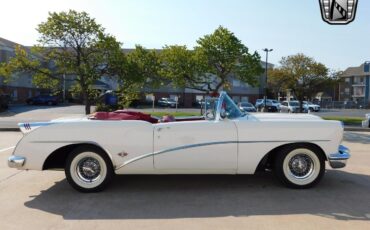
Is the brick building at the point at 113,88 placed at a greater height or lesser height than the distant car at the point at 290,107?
greater

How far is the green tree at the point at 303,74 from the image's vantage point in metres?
36.1

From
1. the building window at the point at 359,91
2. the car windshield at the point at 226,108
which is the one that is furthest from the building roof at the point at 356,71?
the car windshield at the point at 226,108

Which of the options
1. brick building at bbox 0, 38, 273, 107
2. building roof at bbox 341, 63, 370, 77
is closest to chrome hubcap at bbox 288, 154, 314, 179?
brick building at bbox 0, 38, 273, 107

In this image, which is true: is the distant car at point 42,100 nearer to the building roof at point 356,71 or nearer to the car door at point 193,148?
the car door at point 193,148

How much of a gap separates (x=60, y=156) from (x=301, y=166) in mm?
3821

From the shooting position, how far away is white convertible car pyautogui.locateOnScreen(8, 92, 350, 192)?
6273 millimetres

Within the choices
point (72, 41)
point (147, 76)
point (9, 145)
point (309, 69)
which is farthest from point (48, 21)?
point (309, 69)

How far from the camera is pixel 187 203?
579cm

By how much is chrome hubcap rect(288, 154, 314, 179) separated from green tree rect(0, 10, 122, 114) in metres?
15.7

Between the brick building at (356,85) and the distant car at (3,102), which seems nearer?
the distant car at (3,102)

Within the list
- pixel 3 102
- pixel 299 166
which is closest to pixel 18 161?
pixel 299 166

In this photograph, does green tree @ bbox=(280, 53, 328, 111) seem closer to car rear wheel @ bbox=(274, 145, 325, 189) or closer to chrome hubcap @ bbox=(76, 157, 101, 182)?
car rear wheel @ bbox=(274, 145, 325, 189)

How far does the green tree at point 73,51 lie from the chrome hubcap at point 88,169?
49.4 ft

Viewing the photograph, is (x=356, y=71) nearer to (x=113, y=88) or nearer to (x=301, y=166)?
(x=113, y=88)
